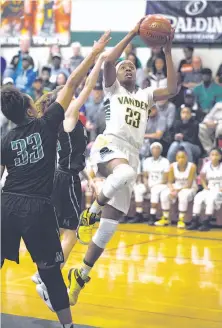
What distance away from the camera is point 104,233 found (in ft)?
17.4

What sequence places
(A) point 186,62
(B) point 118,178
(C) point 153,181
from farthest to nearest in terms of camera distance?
(A) point 186,62 < (C) point 153,181 < (B) point 118,178

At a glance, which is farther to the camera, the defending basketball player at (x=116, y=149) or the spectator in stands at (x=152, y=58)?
the spectator in stands at (x=152, y=58)

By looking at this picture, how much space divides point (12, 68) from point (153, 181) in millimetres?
5058

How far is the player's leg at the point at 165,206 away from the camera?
10.8m

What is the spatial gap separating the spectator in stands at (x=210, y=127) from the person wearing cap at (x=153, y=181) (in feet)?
2.77

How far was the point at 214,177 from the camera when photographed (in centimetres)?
1054

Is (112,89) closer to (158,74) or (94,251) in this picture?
(94,251)

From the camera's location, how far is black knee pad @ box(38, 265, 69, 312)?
4.19 metres

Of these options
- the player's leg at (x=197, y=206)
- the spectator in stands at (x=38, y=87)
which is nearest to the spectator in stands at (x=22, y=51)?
the spectator in stands at (x=38, y=87)

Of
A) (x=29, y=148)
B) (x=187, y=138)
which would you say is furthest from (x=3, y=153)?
(x=187, y=138)

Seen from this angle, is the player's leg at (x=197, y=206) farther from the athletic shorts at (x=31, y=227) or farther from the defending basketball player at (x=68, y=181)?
the athletic shorts at (x=31, y=227)

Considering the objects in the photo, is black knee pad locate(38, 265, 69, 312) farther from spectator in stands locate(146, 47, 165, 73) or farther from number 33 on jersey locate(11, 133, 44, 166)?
spectator in stands locate(146, 47, 165, 73)

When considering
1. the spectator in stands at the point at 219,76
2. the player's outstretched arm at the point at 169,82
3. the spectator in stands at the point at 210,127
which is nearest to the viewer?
the player's outstretched arm at the point at 169,82

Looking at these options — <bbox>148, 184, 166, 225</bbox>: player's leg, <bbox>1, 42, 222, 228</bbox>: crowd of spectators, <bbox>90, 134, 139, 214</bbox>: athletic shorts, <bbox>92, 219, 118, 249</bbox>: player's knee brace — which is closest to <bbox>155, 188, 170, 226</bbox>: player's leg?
<bbox>148, 184, 166, 225</bbox>: player's leg
